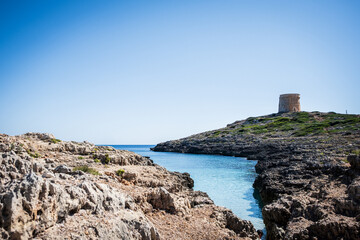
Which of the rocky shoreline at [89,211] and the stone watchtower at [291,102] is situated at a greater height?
the stone watchtower at [291,102]

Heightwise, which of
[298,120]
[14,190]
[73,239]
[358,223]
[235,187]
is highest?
[298,120]

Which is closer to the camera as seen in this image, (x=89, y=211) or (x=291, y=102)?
(x=89, y=211)

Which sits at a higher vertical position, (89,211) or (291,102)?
(291,102)

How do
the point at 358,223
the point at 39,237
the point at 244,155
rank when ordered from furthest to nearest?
the point at 244,155, the point at 358,223, the point at 39,237

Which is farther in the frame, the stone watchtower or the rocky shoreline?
the stone watchtower

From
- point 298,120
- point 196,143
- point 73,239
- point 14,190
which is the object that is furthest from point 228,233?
point 298,120

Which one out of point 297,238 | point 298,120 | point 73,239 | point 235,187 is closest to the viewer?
point 73,239

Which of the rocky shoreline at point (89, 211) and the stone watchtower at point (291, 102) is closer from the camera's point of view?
the rocky shoreline at point (89, 211)

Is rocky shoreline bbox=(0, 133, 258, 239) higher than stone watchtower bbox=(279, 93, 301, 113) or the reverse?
the reverse

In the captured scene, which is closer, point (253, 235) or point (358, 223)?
point (358, 223)

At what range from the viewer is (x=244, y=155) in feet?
223

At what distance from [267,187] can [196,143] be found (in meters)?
72.7

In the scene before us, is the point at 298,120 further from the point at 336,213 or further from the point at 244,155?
the point at 336,213

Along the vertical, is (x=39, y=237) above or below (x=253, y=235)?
above
